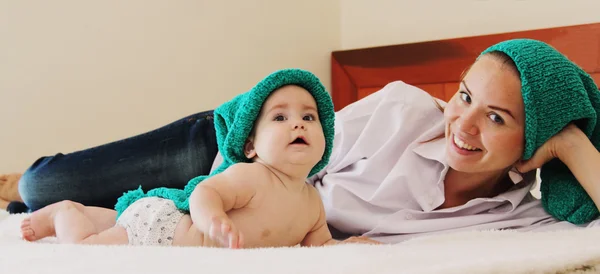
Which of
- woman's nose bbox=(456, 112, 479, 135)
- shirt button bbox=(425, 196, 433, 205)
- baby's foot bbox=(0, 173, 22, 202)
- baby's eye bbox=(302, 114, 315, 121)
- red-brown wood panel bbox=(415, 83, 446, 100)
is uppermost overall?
baby's eye bbox=(302, 114, 315, 121)

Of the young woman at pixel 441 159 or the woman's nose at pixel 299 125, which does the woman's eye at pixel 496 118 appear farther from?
the woman's nose at pixel 299 125

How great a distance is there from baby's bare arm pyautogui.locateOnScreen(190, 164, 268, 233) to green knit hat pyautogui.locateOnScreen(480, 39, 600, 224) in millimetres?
489

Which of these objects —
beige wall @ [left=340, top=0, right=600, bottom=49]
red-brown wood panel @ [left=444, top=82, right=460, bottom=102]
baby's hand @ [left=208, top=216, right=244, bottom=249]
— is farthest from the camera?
red-brown wood panel @ [left=444, top=82, right=460, bottom=102]

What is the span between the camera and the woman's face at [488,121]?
1033mm

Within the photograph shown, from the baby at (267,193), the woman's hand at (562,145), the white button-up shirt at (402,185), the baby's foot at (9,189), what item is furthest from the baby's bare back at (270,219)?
the baby's foot at (9,189)

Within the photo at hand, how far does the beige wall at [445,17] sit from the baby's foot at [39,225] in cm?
167

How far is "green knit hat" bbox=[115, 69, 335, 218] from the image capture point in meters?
0.99

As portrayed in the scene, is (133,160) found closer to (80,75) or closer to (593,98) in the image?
(80,75)

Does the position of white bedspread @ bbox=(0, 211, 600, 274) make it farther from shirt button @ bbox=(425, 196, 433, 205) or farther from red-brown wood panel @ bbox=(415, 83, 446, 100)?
red-brown wood panel @ bbox=(415, 83, 446, 100)

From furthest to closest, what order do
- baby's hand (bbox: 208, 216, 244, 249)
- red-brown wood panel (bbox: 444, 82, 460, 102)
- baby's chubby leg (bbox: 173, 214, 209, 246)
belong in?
red-brown wood panel (bbox: 444, 82, 460, 102)
baby's chubby leg (bbox: 173, 214, 209, 246)
baby's hand (bbox: 208, 216, 244, 249)

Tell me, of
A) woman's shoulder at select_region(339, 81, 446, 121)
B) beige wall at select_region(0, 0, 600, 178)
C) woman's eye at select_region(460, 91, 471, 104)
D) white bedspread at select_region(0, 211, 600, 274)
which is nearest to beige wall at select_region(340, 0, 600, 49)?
beige wall at select_region(0, 0, 600, 178)

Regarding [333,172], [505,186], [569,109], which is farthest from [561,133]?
[333,172]

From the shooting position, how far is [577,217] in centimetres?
106

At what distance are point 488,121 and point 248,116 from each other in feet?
1.44
